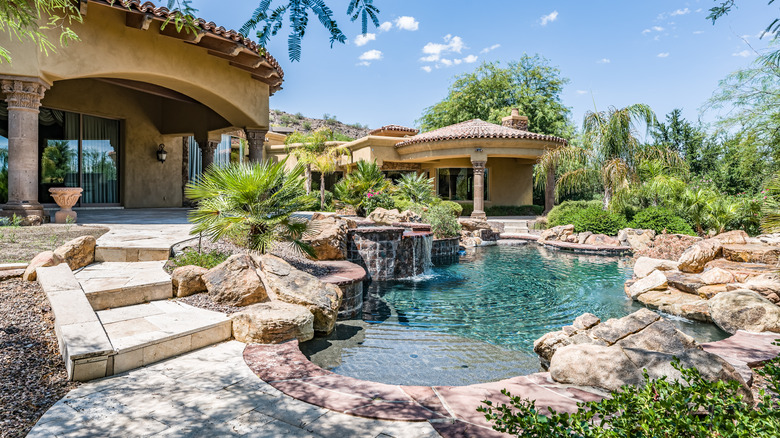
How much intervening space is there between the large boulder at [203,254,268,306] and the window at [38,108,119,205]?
409 inches

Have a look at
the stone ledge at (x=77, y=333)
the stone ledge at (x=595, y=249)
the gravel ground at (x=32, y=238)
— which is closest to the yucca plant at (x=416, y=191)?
the stone ledge at (x=595, y=249)

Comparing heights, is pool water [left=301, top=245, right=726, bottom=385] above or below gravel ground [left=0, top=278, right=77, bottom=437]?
below

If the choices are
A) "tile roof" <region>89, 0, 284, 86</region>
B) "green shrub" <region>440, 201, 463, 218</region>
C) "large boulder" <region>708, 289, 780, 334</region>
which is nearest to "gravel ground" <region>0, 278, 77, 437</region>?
"tile roof" <region>89, 0, 284, 86</region>

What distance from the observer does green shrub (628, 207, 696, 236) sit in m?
14.3

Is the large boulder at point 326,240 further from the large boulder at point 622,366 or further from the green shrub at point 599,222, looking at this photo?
the green shrub at point 599,222

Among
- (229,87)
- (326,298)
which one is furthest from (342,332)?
(229,87)

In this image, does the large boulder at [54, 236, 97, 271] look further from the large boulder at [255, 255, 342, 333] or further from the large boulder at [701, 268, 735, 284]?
the large boulder at [701, 268, 735, 284]

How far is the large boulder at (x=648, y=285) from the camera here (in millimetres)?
7977

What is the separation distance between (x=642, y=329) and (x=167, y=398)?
4.44 m

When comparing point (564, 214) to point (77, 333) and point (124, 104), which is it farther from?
point (77, 333)

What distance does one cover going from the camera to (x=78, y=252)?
593 centimetres

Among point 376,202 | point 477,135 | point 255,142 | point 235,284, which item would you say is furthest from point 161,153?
point 477,135

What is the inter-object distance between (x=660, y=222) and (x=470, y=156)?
8.66 meters

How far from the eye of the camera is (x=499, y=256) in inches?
523
